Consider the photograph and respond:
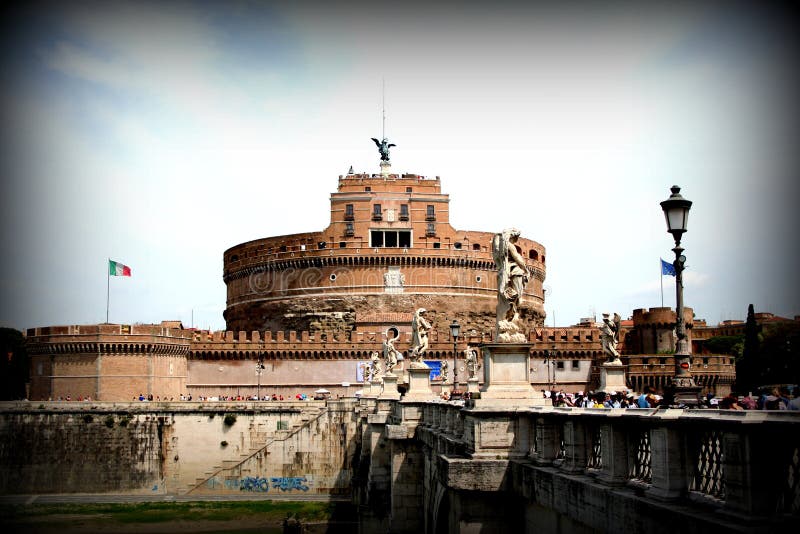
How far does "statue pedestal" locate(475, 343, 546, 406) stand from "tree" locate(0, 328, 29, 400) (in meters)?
58.3

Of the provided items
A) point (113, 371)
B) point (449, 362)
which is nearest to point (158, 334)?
point (113, 371)

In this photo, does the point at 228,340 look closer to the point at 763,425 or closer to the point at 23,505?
the point at 23,505

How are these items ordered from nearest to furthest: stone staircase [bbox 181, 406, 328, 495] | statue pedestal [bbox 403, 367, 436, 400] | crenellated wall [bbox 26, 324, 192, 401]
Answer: statue pedestal [bbox 403, 367, 436, 400] < stone staircase [bbox 181, 406, 328, 495] < crenellated wall [bbox 26, 324, 192, 401]

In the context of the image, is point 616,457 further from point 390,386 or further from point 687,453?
point 390,386

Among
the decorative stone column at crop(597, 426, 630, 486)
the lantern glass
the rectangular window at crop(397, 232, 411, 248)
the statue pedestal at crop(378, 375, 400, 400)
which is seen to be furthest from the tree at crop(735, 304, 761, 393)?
the decorative stone column at crop(597, 426, 630, 486)

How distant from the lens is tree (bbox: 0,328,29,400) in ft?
212

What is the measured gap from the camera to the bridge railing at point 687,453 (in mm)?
5598

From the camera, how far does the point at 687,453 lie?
22.2 ft

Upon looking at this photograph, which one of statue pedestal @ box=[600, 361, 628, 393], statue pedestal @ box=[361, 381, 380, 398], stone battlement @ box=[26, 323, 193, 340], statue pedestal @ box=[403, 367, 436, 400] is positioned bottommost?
statue pedestal @ box=[361, 381, 380, 398]

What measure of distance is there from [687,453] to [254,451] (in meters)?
44.1

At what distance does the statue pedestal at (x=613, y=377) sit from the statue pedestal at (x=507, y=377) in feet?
21.8

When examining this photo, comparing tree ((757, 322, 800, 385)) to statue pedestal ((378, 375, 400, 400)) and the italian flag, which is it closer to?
statue pedestal ((378, 375, 400, 400))

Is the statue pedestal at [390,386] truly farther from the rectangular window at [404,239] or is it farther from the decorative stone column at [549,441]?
the rectangular window at [404,239]

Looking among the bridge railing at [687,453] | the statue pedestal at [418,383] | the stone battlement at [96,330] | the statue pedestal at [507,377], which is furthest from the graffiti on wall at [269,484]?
the bridge railing at [687,453]
